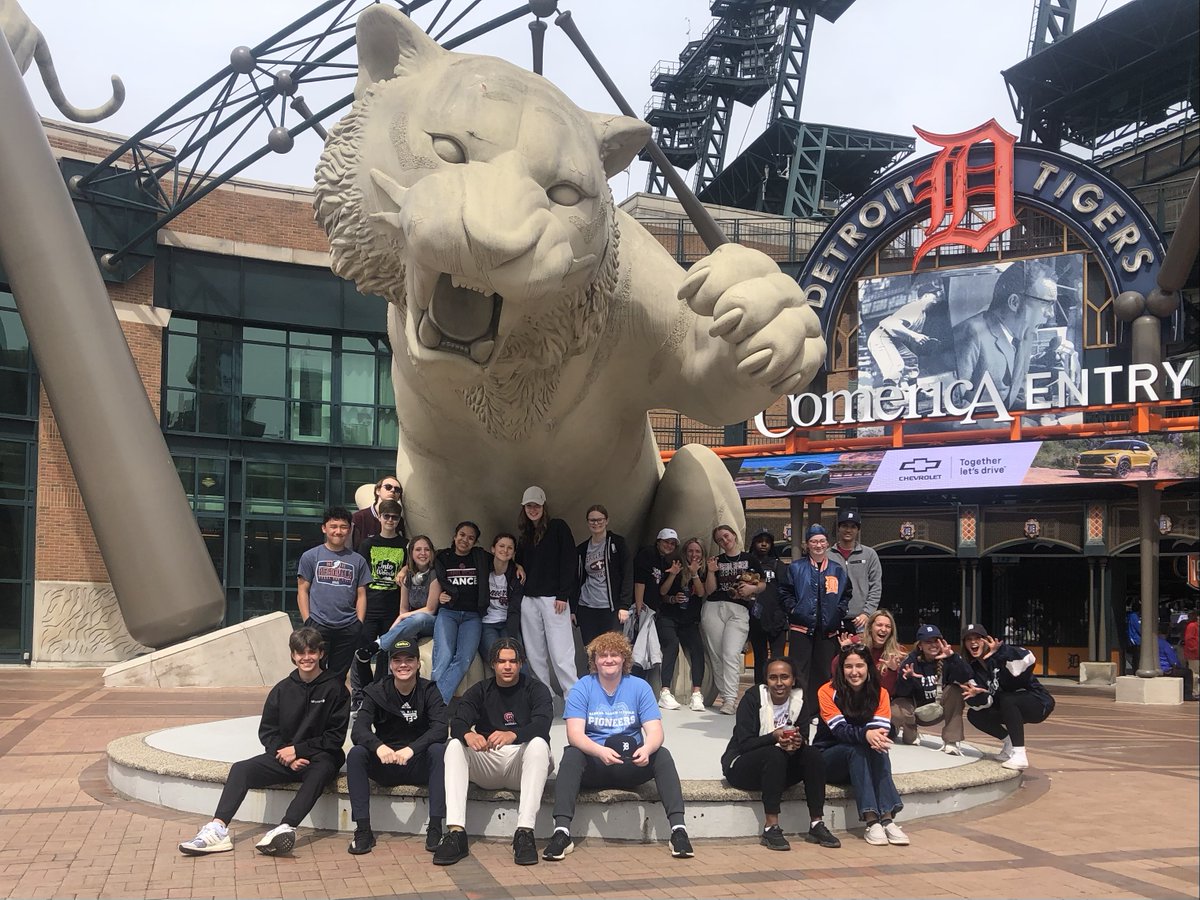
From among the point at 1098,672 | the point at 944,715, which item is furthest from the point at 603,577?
the point at 1098,672

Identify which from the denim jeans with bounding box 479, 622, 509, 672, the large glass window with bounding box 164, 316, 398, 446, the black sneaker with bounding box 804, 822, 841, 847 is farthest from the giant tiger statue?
the large glass window with bounding box 164, 316, 398, 446

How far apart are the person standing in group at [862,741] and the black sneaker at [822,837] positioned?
0.50 feet

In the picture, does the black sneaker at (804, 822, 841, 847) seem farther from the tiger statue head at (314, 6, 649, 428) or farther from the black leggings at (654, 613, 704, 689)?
the black leggings at (654, 613, 704, 689)

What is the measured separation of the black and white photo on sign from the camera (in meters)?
18.3

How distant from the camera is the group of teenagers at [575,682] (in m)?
4.33

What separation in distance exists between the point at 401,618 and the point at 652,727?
1.78m

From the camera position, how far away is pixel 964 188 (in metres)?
18.0

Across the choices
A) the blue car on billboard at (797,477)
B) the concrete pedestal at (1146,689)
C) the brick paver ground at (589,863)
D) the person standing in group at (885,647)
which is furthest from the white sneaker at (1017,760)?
the blue car on billboard at (797,477)

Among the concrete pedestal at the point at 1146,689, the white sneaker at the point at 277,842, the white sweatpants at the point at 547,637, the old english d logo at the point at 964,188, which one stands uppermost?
the old english d logo at the point at 964,188

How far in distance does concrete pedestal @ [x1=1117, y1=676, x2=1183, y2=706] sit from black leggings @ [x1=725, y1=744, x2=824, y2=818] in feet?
32.2

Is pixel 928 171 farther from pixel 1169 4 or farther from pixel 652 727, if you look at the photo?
pixel 1169 4

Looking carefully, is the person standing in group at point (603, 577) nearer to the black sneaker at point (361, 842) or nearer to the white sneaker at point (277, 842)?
the black sneaker at point (361, 842)

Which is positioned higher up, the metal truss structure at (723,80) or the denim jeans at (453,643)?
the metal truss structure at (723,80)

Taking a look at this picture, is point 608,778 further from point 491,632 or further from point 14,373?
point 14,373
